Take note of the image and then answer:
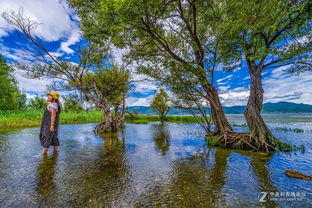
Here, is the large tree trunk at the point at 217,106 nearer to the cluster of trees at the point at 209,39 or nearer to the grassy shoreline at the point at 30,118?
the cluster of trees at the point at 209,39

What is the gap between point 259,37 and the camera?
7793mm

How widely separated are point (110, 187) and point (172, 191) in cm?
161

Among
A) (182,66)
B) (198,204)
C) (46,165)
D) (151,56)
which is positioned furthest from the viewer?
(151,56)

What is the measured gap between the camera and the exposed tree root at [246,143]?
8016mm

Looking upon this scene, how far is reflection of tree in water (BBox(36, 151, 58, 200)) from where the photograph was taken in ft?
11.7

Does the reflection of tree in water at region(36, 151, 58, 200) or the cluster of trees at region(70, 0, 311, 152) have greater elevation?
the cluster of trees at region(70, 0, 311, 152)

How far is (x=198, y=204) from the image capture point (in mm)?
3105

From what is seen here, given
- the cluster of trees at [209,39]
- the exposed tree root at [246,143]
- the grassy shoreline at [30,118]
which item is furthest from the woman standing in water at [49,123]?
the grassy shoreline at [30,118]

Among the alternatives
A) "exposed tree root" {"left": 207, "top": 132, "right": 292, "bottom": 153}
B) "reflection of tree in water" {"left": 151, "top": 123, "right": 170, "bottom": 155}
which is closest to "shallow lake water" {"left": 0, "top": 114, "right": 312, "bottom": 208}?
"exposed tree root" {"left": 207, "top": 132, "right": 292, "bottom": 153}

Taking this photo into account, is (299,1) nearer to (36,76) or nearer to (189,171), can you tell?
(189,171)

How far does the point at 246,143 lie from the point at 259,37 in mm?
5768

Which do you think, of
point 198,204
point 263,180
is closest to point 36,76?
point 198,204

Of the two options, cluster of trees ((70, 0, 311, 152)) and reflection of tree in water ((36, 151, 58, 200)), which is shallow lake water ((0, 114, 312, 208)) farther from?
cluster of trees ((70, 0, 311, 152))

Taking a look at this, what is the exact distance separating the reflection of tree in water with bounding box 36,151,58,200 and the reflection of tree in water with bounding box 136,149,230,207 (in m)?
2.32
